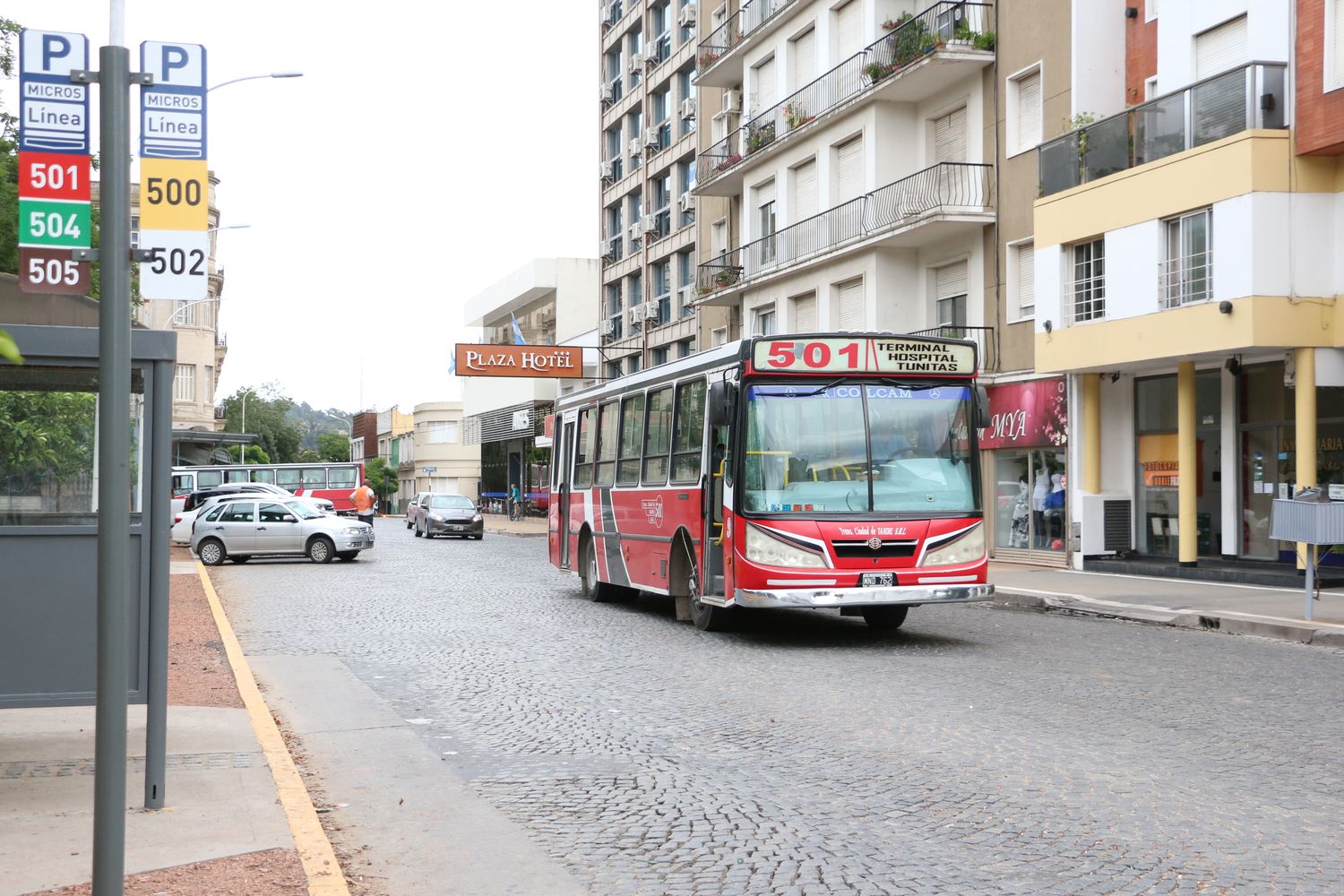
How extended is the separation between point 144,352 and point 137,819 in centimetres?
210

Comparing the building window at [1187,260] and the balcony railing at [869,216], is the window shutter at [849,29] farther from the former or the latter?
the building window at [1187,260]

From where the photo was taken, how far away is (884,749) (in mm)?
8359

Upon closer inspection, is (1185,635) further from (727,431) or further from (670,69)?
(670,69)

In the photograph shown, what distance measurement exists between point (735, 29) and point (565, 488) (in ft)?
80.2

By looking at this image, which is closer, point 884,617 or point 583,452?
point 884,617

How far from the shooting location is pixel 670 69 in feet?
167

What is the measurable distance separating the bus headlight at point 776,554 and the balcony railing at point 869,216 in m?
17.1

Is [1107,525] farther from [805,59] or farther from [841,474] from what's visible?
[805,59]

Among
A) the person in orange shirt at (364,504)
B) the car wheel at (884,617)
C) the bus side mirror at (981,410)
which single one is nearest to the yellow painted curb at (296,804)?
the car wheel at (884,617)

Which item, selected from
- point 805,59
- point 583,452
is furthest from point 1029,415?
point 805,59

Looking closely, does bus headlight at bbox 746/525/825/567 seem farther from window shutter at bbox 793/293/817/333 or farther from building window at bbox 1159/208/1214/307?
window shutter at bbox 793/293/817/333

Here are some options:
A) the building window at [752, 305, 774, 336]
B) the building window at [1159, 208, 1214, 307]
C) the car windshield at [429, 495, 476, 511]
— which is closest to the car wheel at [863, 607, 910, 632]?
the building window at [1159, 208, 1214, 307]

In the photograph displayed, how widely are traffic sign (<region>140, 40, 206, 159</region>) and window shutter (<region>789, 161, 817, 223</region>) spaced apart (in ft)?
101

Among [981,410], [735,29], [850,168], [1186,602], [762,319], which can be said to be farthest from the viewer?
[735,29]
